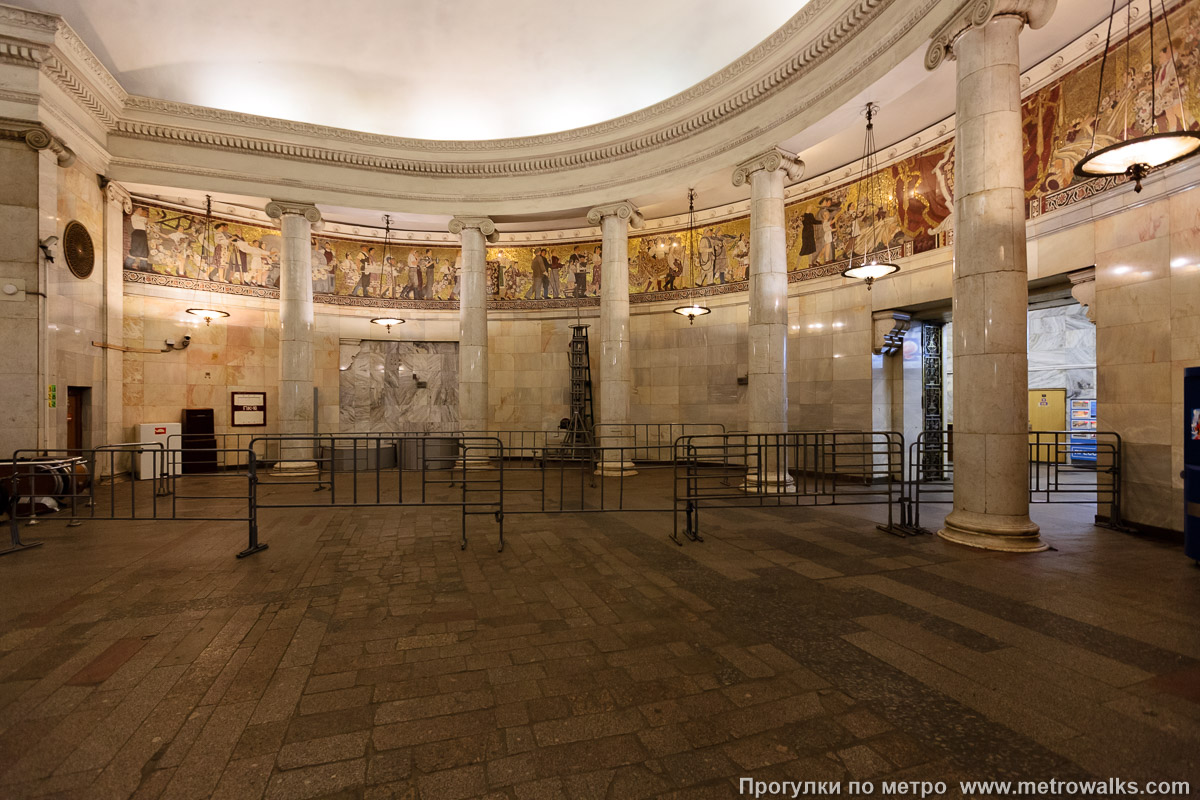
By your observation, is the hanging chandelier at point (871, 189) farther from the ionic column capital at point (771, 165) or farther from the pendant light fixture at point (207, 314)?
the pendant light fixture at point (207, 314)

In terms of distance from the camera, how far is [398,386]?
52.3 ft

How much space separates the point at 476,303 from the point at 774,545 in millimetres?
9398

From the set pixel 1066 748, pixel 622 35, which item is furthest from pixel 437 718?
pixel 622 35

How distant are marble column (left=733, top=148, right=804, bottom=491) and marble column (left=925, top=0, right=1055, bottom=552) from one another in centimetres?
386

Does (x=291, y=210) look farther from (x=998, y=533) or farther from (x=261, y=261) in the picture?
(x=998, y=533)

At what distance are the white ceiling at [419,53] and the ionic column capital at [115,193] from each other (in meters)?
2.15

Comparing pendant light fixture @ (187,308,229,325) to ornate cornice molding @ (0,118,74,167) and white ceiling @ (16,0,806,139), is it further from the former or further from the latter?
white ceiling @ (16,0,806,139)

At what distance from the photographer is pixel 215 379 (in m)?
13.8

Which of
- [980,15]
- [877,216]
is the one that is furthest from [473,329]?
[980,15]

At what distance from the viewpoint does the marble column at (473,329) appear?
41.6ft

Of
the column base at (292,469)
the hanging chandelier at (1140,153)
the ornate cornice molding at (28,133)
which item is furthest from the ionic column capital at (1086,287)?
the ornate cornice molding at (28,133)

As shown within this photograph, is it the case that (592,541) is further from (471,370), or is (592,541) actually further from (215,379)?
(215,379)

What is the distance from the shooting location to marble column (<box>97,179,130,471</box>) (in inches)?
438

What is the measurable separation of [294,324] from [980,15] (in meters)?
13.1
